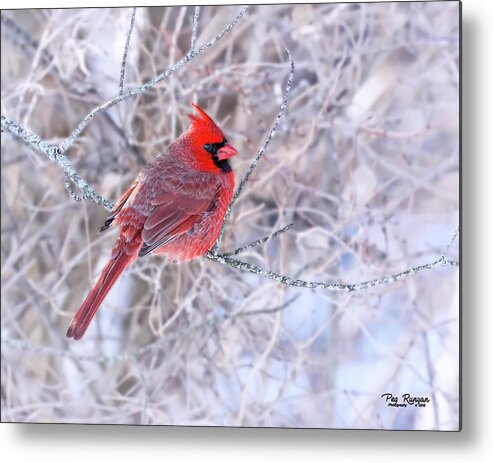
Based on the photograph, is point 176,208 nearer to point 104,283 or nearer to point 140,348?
point 104,283

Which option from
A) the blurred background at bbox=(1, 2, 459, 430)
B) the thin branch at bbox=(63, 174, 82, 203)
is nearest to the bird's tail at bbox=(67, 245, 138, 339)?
the thin branch at bbox=(63, 174, 82, 203)

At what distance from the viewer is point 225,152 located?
95.8 inches

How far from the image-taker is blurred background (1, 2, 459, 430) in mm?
2520

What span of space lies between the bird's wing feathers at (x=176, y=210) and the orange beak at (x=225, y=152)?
0.10 metres

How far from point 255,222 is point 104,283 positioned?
→ 0.61 metres

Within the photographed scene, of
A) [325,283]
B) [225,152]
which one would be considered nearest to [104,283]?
[225,152]

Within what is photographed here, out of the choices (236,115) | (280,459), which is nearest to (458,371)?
(280,459)

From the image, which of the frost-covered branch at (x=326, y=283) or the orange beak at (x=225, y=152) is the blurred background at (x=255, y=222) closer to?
the frost-covered branch at (x=326, y=283)

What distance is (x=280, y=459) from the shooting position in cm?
255

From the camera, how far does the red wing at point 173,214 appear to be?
7.60ft

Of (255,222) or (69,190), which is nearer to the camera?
(69,190)

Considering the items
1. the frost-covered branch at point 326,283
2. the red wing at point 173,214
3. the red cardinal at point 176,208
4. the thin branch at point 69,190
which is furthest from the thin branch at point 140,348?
the thin branch at point 69,190

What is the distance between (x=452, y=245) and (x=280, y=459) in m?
0.91

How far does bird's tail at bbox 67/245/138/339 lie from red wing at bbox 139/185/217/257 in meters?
0.09
